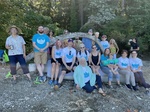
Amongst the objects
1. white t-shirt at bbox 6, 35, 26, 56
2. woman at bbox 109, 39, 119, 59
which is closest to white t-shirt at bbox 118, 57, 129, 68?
woman at bbox 109, 39, 119, 59

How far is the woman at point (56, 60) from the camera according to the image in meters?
6.63

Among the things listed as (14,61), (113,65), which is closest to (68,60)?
(113,65)

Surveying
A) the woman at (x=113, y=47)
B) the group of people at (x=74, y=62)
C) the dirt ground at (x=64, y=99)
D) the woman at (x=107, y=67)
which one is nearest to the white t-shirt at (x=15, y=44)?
the group of people at (x=74, y=62)

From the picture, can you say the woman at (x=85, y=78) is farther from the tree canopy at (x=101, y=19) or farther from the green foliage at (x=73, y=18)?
the green foliage at (x=73, y=18)

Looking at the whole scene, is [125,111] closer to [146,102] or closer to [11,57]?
[146,102]

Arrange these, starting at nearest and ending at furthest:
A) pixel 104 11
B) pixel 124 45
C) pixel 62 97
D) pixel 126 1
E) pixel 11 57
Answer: pixel 62 97 → pixel 11 57 → pixel 124 45 → pixel 104 11 → pixel 126 1

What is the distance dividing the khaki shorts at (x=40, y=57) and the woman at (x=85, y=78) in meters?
1.15

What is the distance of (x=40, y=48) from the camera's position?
6.73m

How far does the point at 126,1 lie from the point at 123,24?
367 cm

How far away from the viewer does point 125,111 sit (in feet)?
18.7

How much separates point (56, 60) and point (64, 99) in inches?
53.7

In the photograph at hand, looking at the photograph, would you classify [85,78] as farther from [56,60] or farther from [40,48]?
[40,48]

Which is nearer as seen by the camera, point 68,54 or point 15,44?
point 15,44

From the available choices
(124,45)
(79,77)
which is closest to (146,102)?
(79,77)
